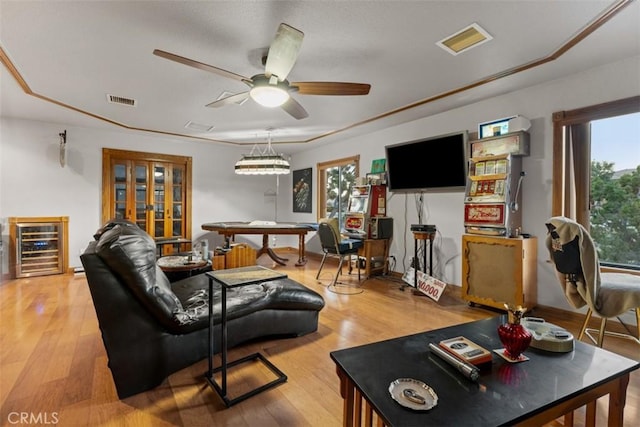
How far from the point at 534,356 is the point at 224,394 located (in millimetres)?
1580

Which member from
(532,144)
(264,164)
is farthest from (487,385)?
(264,164)

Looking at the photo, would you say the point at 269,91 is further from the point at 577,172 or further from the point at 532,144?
the point at 577,172

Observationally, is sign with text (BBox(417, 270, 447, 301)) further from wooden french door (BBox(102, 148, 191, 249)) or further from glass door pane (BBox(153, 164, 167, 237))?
glass door pane (BBox(153, 164, 167, 237))

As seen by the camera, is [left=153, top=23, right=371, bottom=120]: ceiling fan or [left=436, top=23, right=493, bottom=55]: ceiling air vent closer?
[left=153, top=23, right=371, bottom=120]: ceiling fan

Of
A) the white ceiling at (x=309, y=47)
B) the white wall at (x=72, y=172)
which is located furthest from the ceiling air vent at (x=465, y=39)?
the white wall at (x=72, y=172)

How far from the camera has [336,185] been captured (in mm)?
6125

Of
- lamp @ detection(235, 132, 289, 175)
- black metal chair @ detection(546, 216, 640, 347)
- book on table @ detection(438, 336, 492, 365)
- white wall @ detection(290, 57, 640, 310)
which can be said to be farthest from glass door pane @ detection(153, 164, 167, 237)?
black metal chair @ detection(546, 216, 640, 347)

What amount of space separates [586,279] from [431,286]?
68.1 inches

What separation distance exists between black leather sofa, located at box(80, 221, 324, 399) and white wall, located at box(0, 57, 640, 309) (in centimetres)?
289

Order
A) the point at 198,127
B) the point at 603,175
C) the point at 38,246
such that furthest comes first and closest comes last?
1. the point at 198,127
2. the point at 38,246
3. the point at 603,175

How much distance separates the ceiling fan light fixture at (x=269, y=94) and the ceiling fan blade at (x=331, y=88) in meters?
0.14

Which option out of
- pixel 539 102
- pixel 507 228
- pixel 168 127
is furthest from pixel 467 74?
pixel 168 127

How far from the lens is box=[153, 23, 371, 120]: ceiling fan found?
Answer: 1.90m

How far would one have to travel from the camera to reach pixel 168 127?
16.2ft
